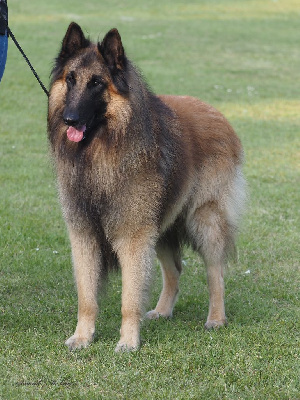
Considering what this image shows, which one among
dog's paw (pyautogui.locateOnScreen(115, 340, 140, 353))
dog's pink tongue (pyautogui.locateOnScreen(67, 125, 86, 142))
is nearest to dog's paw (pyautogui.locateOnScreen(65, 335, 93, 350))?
dog's paw (pyautogui.locateOnScreen(115, 340, 140, 353))

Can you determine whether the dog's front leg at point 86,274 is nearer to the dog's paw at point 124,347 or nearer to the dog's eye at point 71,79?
the dog's paw at point 124,347

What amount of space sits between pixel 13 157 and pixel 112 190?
5981 mm

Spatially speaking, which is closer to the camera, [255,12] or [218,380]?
[218,380]

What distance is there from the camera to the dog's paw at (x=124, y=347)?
5043mm

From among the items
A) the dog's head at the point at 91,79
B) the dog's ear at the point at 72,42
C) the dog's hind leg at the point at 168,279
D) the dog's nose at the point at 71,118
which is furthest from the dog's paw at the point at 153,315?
the dog's ear at the point at 72,42

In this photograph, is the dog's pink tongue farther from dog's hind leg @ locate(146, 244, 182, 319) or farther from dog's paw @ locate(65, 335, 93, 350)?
dog's hind leg @ locate(146, 244, 182, 319)

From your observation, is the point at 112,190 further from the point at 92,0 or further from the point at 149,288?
the point at 92,0

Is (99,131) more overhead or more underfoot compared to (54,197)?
more overhead

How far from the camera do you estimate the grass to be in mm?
4574

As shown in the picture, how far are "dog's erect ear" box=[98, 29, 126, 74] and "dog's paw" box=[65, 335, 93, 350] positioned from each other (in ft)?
5.96

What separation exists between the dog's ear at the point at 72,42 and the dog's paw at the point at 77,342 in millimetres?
1909

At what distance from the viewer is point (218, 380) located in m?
4.57

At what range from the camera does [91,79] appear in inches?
192

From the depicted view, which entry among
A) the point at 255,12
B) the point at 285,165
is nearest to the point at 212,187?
the point at 285,165
